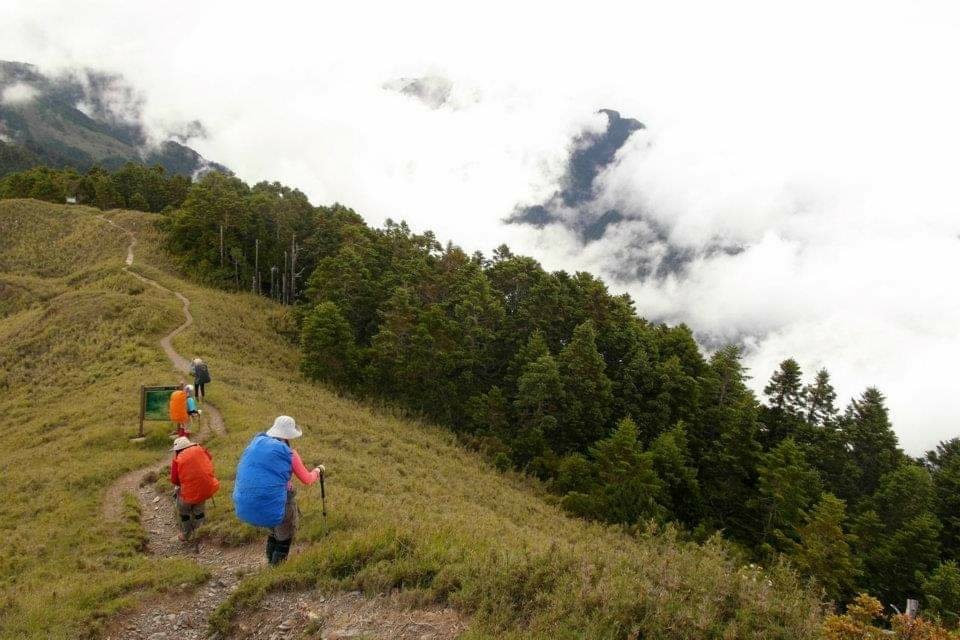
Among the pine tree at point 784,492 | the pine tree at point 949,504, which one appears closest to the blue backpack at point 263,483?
the pine tree at point 784,492

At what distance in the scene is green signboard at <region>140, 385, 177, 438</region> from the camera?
61.0 feet

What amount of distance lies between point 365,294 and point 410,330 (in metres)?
9.09

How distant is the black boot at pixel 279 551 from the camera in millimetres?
8266

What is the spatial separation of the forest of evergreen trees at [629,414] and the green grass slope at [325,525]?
16.3ft

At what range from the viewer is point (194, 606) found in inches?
313

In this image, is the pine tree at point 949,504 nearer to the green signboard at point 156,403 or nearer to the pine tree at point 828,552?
the pine tree at point 828,552

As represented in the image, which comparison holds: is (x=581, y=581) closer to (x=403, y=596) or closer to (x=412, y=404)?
(x=403, y=596)

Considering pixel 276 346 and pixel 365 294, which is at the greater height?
pixel 365 294

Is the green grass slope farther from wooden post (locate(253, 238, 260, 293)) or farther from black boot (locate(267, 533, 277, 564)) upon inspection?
wooden post (locate(253, 238, 260, 293))

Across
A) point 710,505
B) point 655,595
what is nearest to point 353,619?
point 655,595

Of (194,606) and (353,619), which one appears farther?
(194,606)

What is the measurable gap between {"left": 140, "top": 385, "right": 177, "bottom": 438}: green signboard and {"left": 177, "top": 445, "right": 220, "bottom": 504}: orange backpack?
9871 millimetres

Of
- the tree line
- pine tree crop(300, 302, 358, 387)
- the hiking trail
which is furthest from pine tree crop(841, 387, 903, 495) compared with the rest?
the tree line

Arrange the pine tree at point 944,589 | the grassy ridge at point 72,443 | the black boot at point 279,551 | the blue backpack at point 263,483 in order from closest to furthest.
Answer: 1. the blue backpack at point 263,483
2. the black boot at point 279,551
3. the grassy ridge at point 72,443
4. the pine tree at point 944,589
